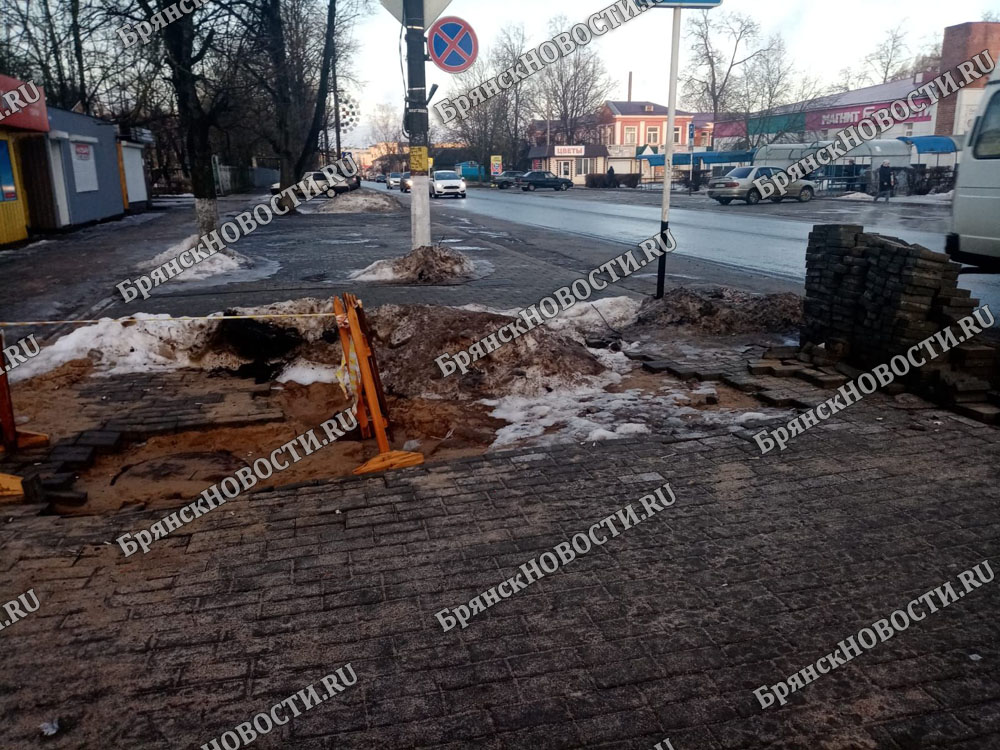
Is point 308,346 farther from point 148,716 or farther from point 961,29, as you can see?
point 961,29

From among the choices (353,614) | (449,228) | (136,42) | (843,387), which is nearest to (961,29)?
(449,228)

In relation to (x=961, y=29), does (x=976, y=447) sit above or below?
below

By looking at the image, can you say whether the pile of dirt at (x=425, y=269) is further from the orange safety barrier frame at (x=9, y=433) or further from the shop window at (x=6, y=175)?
the shop window at (x=6, y=175)

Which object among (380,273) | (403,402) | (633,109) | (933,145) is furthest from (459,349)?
(633,109)

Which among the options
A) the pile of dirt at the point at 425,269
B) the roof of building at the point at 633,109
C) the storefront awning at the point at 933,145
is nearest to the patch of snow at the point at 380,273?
the pile of dirt at the point at 425,269

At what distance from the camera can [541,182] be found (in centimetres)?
6256

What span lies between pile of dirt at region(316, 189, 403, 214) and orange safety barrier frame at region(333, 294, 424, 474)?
2994cm

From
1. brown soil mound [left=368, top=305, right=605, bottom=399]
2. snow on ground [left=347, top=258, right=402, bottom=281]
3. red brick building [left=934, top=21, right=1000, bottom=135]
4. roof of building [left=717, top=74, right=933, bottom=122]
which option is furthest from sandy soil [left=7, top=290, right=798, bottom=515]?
roof of building [left=717, top=74, right=933, bottom=122]

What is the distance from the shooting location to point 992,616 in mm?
3217

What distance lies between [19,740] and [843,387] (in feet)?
18.4

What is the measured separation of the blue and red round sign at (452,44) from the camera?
11.1 m

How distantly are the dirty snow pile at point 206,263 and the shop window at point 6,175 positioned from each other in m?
6.04

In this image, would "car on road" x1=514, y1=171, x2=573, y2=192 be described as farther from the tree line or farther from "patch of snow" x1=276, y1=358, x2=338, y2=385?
"patch of snow" x1=276, y1=358, x2=338, y2=385

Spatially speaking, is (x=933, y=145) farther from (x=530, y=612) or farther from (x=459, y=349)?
(x=530, y=612)
